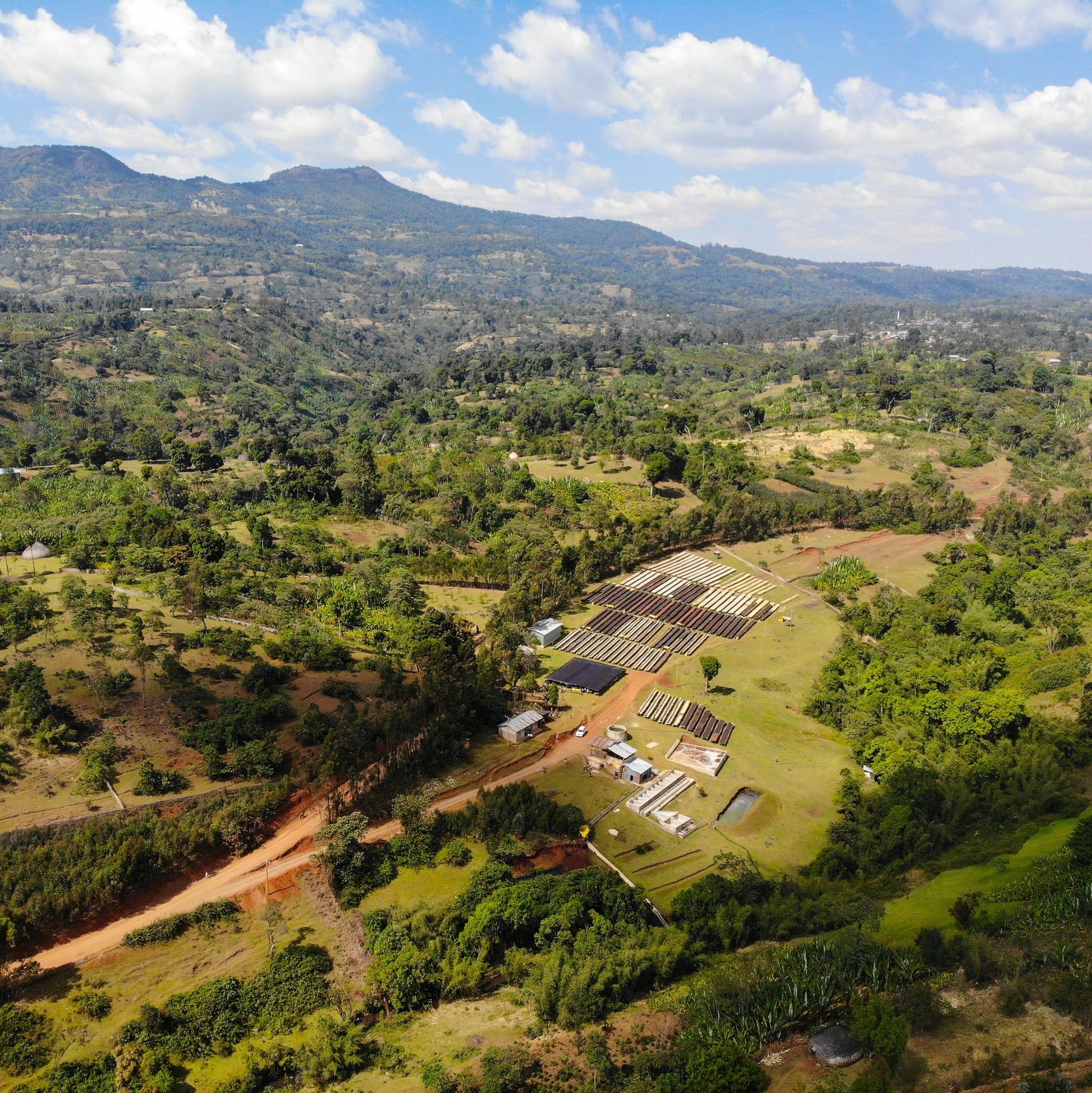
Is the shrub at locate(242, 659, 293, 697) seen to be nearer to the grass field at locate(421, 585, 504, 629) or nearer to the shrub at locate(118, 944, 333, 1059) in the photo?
the grass field at locate(421, 585, 504, 629)

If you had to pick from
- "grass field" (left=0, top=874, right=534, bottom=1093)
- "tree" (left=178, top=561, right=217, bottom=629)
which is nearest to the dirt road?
"grass field" (left=0, top=874, right=534, bottom=1093)

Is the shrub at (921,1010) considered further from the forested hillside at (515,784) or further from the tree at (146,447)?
the tree at (146,447)

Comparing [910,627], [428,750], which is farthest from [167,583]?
[910,627]

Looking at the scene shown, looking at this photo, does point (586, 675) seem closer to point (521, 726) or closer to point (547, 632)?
point (547, 632)

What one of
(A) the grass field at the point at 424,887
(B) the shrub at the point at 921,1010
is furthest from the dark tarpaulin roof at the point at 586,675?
(B) the shrub at the point at 921,1010

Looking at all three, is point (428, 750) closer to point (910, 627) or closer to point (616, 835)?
point (616, 835)

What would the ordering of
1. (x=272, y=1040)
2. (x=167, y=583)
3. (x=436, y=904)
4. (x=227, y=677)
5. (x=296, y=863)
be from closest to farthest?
(x=272, y=1040) < (x=436, y=904) < (x=296, y=863) < (x=227, y=677) < (x=167, y=583)
